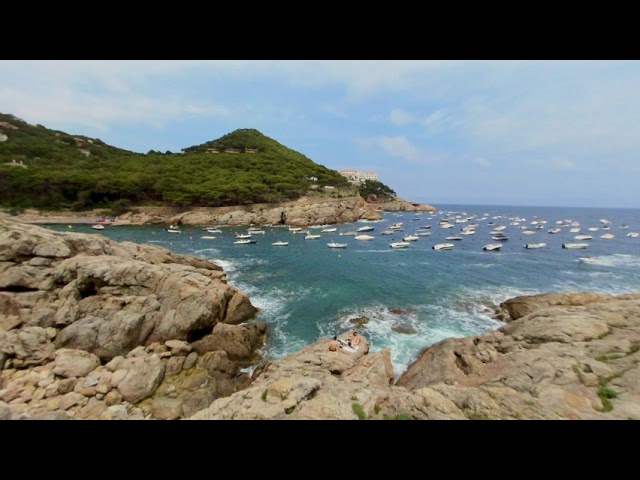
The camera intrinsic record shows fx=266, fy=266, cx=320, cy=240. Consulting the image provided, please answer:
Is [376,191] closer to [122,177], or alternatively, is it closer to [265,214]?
[265,214]

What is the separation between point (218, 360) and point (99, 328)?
637cm

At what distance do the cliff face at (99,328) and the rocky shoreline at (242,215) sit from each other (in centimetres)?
5195

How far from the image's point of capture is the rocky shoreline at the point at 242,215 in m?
61.6

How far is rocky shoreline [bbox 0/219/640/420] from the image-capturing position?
318 inches

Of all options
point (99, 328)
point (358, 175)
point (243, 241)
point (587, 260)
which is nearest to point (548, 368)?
point (99, 328)

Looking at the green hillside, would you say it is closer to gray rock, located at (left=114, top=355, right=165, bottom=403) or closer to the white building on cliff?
the white building on cliff

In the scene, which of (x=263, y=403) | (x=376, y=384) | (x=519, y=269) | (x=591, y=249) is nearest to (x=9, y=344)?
(x=263, y=403)

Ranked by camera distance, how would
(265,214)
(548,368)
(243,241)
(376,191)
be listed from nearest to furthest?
(548,368) < (243,241) < (265,214) < (376,191)

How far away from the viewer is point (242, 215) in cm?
7100

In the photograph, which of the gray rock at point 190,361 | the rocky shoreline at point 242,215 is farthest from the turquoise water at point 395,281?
the rocky shoreline at point 242,215

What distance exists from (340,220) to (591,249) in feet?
172

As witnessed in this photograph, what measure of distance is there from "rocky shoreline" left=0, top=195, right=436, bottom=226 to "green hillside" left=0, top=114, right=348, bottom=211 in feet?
10.5

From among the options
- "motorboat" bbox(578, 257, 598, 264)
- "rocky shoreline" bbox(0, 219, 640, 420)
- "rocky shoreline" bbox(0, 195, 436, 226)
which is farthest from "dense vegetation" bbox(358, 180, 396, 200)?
"rocky shoreline" bbox(0, 219, 640, 420)
